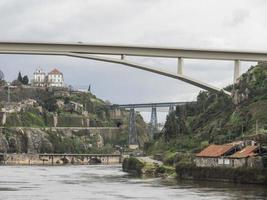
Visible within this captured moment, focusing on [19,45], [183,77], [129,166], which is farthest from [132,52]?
[129,166]

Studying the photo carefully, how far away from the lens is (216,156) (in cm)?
7875

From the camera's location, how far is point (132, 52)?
83.7m

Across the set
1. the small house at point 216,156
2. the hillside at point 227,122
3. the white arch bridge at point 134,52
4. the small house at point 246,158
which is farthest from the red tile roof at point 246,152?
the white arch bridge at point 134,52

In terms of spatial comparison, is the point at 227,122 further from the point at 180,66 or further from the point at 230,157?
the point at 230,157

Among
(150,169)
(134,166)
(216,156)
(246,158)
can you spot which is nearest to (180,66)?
(216,156)

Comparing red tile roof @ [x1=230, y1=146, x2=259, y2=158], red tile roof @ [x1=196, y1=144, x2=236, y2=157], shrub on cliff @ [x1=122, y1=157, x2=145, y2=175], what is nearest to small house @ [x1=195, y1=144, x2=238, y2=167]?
red tile roof @ [x1=196, y1=144, x2=236, y2=157]

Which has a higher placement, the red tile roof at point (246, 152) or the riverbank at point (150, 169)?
the red tile roof at point (246, 152)

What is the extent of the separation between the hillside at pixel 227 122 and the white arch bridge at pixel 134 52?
9009 mm

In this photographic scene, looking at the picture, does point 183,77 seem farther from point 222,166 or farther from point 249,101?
point 249,101

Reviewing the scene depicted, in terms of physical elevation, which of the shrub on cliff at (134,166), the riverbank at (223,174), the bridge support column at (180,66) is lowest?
the riverbank at (223,174)

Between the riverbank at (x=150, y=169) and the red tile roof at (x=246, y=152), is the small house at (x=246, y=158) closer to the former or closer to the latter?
the red tile roof at (x=246, y=152)

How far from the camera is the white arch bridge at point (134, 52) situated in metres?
77.7

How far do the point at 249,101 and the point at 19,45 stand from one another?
146 feet

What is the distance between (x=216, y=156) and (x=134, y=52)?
1562 cm
